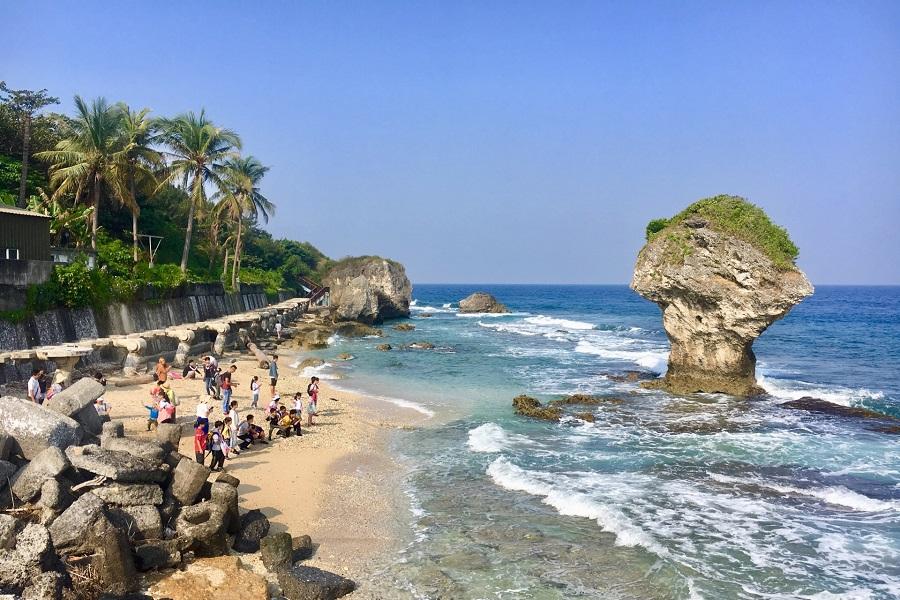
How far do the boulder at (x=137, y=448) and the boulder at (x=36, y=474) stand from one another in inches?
35.1

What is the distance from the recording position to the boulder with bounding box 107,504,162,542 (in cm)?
981

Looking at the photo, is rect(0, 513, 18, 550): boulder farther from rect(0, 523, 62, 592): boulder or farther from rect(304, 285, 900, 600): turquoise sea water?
rect(304, 285, 900, 600): turquoise sea water

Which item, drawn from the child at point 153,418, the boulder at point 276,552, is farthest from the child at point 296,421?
the boulder at point 276,552

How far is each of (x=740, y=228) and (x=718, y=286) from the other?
2579mm

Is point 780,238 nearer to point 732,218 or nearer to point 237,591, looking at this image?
point 732,218

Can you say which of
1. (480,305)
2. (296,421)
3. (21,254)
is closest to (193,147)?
(21,254)

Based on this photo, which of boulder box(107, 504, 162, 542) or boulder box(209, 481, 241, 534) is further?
boulder box(209, 481, 241, 534)

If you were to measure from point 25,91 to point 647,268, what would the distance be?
40.7 m

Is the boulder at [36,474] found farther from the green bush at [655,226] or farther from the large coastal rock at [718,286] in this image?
the green bush at [655,226]

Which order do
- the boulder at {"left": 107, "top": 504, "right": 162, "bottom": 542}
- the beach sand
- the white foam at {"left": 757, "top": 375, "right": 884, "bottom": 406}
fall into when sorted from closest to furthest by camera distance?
1. the boulder at {"left": 107, "top": 504, "right": 162, "bottom": 542}
2. the beach sand
3. the white foam at {"left": 757, "top": 375, "right": 884, "bottom": 406}

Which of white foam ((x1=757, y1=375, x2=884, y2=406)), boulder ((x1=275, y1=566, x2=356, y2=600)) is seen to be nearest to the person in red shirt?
boulder ((x1=275, y1=566, x2=356, y2=600))

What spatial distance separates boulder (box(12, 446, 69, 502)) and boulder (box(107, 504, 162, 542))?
1.24m

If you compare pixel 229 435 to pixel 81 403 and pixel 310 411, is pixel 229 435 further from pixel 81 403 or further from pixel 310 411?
pixel 310 411

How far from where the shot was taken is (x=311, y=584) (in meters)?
9.41
